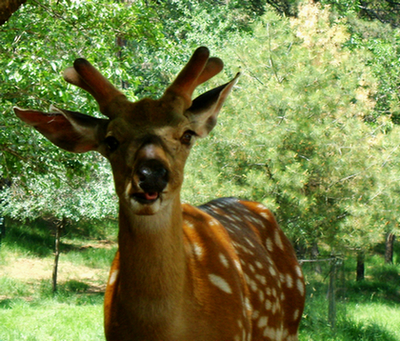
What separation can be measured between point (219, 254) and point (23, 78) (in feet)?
A: 11.5

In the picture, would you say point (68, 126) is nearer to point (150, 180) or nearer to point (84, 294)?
point (150, 180)

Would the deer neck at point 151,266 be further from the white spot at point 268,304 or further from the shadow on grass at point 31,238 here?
the shadow on grass at point 31,238

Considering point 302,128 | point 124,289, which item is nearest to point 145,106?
point 124,289

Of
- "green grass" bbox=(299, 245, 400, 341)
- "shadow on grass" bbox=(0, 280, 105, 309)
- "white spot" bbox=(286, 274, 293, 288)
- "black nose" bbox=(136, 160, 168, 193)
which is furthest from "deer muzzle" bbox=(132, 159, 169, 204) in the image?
"shadow on grass" bbox=(0, 280, 105, 309)

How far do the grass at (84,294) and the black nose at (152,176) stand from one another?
6582mm

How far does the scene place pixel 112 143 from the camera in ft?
9.35

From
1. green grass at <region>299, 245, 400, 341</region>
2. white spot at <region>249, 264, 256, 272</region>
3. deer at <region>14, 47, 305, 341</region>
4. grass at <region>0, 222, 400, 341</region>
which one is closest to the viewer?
deer at <region>14, 47, 305, 341</region>

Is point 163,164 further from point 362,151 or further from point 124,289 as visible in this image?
point 362,151

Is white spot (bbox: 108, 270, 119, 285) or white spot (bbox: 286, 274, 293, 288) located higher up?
white spot (bbox: 108, 270, 119, 285)

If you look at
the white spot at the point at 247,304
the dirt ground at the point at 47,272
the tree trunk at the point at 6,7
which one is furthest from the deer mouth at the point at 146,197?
the dirt ground at the point at 47,272

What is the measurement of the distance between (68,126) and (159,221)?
80cm

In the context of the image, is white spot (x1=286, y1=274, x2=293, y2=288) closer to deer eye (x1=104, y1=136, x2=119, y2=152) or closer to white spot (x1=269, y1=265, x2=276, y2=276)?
white spot (x1=269, y1=265, x2=276, y2=276)

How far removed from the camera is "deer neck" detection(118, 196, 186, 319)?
2.71 m

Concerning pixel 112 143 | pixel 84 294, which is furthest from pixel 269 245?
pixel 84 294
